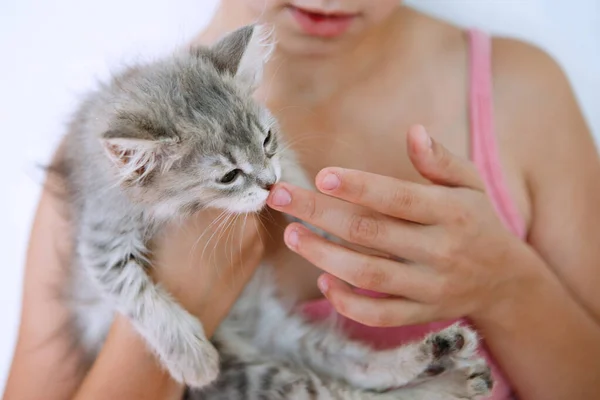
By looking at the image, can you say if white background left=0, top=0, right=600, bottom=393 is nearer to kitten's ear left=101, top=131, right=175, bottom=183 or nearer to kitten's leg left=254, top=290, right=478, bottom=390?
kitten's ear left=101, top=131, right=175, bottom=183

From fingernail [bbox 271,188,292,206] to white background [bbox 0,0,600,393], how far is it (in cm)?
34

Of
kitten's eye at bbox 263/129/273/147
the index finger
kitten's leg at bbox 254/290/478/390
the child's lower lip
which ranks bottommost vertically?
kitten's leg at bbox 254/290/478/390

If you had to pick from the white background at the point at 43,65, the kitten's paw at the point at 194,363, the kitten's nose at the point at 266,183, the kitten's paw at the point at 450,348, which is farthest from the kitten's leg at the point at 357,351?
the white background at the point at 43,65

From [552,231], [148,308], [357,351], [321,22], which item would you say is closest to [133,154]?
[148,308]

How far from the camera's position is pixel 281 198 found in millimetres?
607

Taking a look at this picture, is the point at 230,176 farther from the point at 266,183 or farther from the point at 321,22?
the point at 321,22

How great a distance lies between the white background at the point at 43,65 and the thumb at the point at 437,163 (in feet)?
1.18

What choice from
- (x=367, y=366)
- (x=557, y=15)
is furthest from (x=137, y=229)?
(x=557, y=15)

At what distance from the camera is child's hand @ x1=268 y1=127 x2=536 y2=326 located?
0.62 m

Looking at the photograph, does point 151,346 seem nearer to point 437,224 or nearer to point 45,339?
point 45,339

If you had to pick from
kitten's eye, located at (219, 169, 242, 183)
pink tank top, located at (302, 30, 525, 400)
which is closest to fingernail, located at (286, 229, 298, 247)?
kitten's eye, located at (219, 169, 242, 183)

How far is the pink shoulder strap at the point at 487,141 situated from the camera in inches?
32.2

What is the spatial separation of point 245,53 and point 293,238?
0.85ft

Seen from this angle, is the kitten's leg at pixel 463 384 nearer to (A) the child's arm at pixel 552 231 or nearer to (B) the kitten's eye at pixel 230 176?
(A) the child's arm at pixel 552 231
